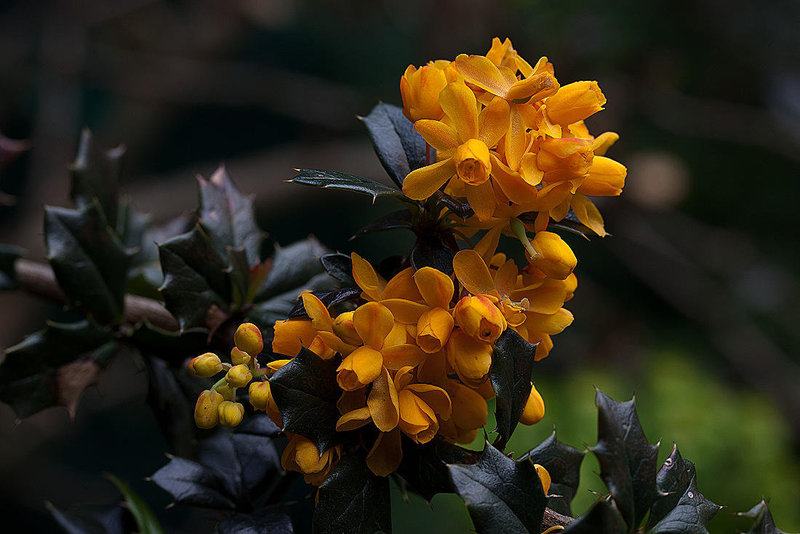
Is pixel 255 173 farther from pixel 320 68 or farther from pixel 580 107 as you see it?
pixel 580 107

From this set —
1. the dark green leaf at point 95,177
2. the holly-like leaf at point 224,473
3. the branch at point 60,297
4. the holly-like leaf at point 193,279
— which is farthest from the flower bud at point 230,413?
the dark green leaf at point 95,177

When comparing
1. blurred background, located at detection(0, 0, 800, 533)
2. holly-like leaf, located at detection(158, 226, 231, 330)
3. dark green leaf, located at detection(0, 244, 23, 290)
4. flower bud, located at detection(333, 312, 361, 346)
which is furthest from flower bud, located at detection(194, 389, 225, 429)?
blurred background, located at detection(0, 0, 800, 533)

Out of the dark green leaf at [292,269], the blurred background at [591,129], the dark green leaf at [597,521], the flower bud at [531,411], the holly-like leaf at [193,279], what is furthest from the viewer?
the blurred background at [591,129]

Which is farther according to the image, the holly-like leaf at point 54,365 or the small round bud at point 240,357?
the holly-like leaf at point 54,365

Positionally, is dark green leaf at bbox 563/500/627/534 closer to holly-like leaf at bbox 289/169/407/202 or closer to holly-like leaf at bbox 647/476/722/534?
holly-like leaf at bbox 647/476/722/534

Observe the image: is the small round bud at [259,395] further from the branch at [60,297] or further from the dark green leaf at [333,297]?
the branch at [60,297]

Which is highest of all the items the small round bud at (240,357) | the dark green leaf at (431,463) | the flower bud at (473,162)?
the flower bud at (473,162)

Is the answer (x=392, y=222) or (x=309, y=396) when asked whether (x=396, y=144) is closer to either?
(x=392, y=222)

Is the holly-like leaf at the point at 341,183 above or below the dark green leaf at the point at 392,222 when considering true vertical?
above

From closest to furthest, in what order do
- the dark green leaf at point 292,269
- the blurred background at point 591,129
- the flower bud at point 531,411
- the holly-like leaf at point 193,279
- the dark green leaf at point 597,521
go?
the dark green leaf at point 597,521, the flower bud at point 531,411, the holly-like leaf at point 193,279, the dark green leaf at point 292,269, the blurred background at point 591,129
